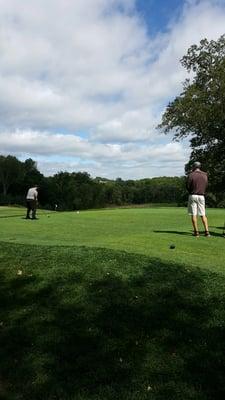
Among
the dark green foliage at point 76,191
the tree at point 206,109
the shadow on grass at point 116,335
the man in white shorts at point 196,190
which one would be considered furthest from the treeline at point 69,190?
the shadow on grass at point 116,335

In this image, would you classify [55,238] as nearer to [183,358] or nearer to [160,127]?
[183,358]

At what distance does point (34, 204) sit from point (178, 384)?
20.5m

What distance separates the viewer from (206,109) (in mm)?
45406

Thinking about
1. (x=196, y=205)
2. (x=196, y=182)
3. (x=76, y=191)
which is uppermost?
(x=76, y=191)

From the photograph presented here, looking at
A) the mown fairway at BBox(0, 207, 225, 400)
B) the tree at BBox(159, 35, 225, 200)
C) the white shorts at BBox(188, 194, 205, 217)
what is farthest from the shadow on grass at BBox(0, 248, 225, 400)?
the tree at BBox(159, 35, 225, 200)

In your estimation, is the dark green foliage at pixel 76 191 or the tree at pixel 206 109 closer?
the tree at pixel 206 109

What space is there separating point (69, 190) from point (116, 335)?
121356mm

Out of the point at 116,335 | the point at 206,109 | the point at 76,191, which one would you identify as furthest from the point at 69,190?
the point at 116,335

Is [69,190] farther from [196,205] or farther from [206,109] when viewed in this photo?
[196,205]

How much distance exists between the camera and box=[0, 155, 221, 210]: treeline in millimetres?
120181

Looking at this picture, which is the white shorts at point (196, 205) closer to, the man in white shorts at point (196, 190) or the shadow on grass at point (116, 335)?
the man in white shorts at point (196, 190)

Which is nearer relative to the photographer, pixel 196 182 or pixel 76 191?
pixel 196 182

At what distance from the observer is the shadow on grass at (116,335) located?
571 cm

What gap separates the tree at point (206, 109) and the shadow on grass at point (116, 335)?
126 feet
